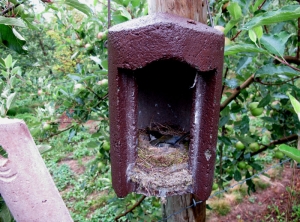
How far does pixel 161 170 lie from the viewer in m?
1.05

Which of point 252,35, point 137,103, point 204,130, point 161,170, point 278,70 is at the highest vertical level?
point 252,35

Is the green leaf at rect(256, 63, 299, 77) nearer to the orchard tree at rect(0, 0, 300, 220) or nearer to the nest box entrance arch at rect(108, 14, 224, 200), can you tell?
the orchard tree at rect(0, 0, 300, 220)

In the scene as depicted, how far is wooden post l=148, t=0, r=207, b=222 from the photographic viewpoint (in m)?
1.06

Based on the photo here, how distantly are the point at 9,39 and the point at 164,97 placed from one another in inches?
33.1

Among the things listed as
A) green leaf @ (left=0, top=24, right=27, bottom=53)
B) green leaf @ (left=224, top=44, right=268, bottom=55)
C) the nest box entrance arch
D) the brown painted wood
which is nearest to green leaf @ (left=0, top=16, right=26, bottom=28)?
green leaf @ (left=0, top=24, right=27, bottom=53)

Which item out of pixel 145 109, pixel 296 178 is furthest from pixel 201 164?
pixel 296 178

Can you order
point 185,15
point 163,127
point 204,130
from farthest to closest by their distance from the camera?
point 163,127 < point 185,15 < point 204,130

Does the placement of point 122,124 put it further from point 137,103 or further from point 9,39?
point 9,39

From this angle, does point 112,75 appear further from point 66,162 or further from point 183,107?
point 66,162

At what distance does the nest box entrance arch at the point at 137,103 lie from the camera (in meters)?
0.80

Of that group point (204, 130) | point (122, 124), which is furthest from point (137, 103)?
point (204, 130)

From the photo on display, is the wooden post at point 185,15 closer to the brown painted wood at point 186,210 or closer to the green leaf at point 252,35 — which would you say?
the brown painted wood at point 186,210

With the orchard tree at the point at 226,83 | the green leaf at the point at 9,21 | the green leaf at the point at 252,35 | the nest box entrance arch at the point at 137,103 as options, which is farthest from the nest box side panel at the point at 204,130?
the green leaf at the point at 9,21

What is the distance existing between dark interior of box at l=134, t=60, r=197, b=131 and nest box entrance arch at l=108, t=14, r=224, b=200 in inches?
2.9
